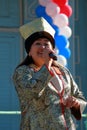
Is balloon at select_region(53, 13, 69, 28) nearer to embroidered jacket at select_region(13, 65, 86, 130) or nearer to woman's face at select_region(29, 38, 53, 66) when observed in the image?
A: woman's face at select_region(29, 38, 53, 66)

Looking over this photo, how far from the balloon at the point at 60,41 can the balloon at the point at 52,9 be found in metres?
0.24

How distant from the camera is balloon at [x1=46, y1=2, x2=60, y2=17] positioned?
16.9 feet

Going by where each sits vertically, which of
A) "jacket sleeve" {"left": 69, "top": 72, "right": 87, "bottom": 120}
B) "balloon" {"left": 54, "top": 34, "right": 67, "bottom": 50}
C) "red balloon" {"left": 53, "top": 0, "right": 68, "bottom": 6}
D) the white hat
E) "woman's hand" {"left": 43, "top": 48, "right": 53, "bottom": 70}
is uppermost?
"red balloon" {"left": 53, "top": 0, "right": 68, "bottom": 6}

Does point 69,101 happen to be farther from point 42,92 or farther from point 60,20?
point 60,20

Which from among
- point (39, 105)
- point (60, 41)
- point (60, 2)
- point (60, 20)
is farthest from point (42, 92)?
point (60, 2)

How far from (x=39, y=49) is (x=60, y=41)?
6.65ft

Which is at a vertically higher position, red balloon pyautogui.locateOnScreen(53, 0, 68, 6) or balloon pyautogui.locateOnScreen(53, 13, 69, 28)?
red balloon pyautogui.locateOnScreen(53, 0, 68, 6)

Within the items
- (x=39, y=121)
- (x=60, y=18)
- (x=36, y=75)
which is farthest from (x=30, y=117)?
(x=60, y=18)

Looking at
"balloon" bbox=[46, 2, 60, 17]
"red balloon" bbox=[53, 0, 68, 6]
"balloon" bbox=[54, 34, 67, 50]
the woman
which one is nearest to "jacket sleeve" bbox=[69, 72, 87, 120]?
the woman

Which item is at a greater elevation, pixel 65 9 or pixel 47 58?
pixel 65 9

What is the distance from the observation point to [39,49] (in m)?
3.11

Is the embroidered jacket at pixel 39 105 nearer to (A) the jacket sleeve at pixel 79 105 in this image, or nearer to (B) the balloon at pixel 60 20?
(A) the jacket sleeve at pixel 79 105

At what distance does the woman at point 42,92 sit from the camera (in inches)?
118

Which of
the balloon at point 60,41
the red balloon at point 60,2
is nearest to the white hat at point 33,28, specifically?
the balloon at point 60,41
